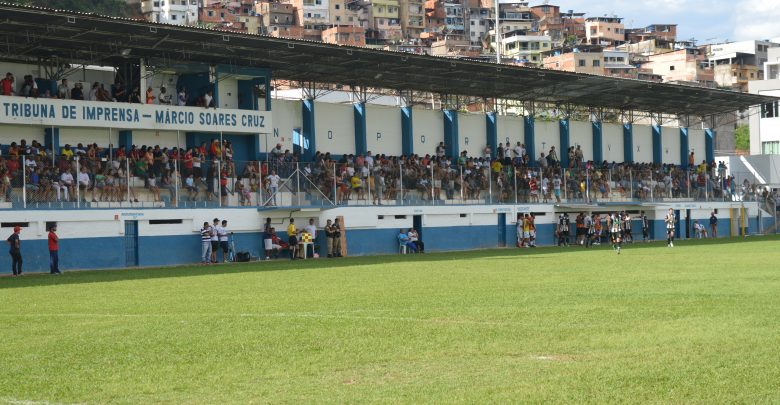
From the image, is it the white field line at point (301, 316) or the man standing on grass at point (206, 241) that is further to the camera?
the man standing on grass at point (206, 241)

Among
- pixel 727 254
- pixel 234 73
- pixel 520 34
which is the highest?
pixel 520 34

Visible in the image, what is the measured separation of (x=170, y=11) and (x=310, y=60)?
12582 cm

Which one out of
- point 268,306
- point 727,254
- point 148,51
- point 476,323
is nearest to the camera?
point 476,323

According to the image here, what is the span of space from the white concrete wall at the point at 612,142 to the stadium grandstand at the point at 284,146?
A: 534 millimetres

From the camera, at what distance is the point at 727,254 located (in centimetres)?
3672

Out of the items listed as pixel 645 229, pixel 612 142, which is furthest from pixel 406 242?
pixel 612 142

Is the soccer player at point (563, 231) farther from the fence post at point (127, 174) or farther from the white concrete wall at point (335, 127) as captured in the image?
the fence post at point (127, 174)

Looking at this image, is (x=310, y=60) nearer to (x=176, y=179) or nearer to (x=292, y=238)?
(x=292, y=238)

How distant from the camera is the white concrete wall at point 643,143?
71.3 metres

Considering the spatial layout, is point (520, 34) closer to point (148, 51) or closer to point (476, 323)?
point (148, 51)

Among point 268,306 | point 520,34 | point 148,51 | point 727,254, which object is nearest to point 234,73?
point 148,51

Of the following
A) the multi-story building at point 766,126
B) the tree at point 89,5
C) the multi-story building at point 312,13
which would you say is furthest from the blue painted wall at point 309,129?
the multi-story building at point 312,13

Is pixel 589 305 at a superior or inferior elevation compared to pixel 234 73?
inferior

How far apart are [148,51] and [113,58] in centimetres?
182
